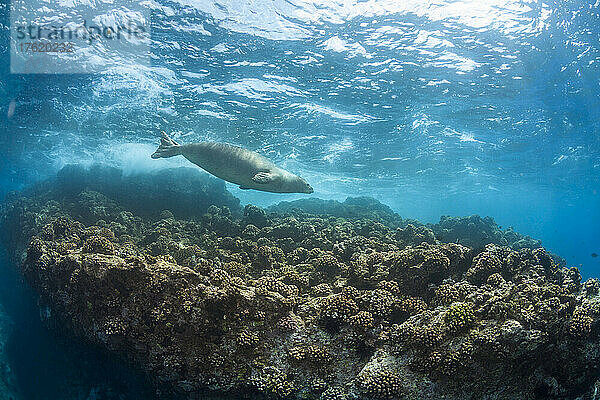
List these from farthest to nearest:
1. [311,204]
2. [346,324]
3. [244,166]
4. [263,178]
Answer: [311,204] < [244,166] < [263,178] < [346,324]

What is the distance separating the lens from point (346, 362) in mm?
3615

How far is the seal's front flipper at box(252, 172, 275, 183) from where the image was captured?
857 centimetres

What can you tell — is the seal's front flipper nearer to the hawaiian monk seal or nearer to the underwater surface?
the hawaiian monk seal

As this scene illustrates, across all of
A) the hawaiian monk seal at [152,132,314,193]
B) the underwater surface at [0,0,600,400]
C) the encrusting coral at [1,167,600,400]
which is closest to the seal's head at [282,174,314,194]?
the hawaiian monk seal at [152,132,314,193]

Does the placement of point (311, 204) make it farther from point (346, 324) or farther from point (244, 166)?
point (346, 324)

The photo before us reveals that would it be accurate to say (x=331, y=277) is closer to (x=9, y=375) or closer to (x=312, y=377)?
(x=312, y=377)

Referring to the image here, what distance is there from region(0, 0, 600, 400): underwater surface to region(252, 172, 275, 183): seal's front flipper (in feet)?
4.26

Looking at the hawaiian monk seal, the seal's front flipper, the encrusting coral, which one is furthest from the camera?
the hawaiian monk seal

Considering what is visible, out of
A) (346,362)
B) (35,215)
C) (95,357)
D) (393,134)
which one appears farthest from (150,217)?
(393,134)

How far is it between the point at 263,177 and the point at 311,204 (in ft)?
28.1

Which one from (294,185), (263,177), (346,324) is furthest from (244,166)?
(346,324)

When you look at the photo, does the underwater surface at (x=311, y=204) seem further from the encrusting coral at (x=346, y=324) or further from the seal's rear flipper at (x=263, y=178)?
the seal's rear flipper at (x=263, y=178)

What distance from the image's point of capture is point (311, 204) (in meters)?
17.1

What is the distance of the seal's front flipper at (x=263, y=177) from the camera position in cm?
857
